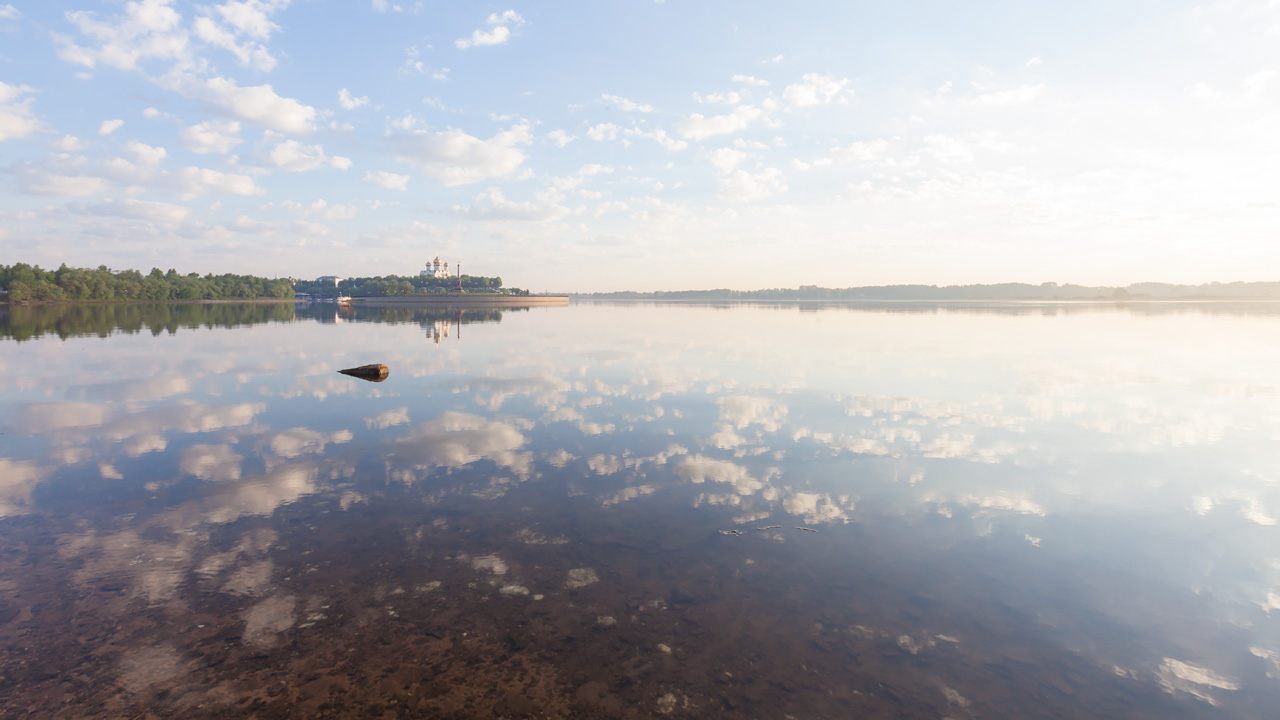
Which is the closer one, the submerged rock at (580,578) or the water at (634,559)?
the water at (634,559)

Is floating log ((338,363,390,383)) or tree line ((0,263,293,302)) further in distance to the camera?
tree line ((0,263,293,302))

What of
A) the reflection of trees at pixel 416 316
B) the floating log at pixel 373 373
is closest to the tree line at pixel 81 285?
the reflection of trees at pixel 416 316

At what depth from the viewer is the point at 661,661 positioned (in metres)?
6.34

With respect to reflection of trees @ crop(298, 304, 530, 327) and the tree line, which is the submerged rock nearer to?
reflection of trees @ crop(298, 304, 530, 327)

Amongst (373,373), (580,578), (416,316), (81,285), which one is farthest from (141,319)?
(81,285)

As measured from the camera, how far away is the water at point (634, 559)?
5.97m

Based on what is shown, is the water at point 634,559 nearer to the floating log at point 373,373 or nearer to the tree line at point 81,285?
the floating log at point 373,373

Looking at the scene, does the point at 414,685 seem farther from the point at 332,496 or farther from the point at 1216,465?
the point at 1216,465

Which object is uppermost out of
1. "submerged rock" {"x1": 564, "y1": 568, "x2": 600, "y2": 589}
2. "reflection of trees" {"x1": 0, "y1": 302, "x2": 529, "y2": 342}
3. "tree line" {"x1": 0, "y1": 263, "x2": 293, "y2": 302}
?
"tree line" {"x1": 0, "y1": 263, "x2": 293, "y2": 302}

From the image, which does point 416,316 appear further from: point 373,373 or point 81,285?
point 81,285

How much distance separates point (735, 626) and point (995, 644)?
10.1ft

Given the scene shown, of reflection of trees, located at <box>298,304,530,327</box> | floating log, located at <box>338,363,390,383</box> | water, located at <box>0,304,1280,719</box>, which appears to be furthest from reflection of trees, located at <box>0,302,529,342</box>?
water, located at <box>0,304,1280,719</box>

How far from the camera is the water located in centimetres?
597

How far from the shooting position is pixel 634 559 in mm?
8719
